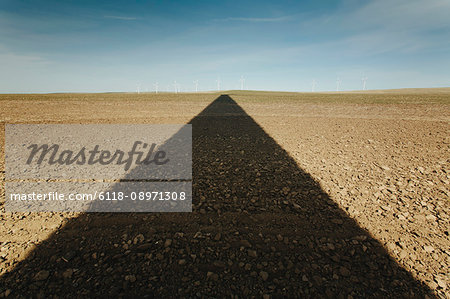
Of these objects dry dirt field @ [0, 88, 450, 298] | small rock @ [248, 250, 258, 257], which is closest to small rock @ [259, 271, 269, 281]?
dry dirt field @ [0, 88, 450, 298]

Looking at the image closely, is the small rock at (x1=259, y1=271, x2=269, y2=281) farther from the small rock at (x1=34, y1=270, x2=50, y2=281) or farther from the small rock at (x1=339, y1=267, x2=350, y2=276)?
the small rock at (x1=34, y1=270, x2=50, y2=281)

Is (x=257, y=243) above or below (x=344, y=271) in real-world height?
above

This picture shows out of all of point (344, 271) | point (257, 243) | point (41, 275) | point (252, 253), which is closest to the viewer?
point (41, 275)

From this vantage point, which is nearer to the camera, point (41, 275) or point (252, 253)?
point (41, 275)

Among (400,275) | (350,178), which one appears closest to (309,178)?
(350,178)

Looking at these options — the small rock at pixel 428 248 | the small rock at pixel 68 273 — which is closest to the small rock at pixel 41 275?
the small rock at pixel 68 273

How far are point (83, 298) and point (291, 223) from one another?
9.58ft

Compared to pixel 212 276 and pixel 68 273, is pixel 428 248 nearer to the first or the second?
→ pixel 212 276

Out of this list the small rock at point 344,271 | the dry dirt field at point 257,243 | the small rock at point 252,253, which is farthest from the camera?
the small rock at point 252,253

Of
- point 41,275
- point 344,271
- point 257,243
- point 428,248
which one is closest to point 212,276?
point 257,243

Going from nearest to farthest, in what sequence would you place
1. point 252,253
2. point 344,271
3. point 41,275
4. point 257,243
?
point 41,275, point 344,271, point 252,253, point 257,243

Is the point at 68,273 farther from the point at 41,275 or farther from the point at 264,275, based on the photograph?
the point at 264,275

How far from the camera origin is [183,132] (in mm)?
9750

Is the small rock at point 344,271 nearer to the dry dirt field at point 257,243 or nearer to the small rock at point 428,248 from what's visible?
the dry dirt field at point 257,243
